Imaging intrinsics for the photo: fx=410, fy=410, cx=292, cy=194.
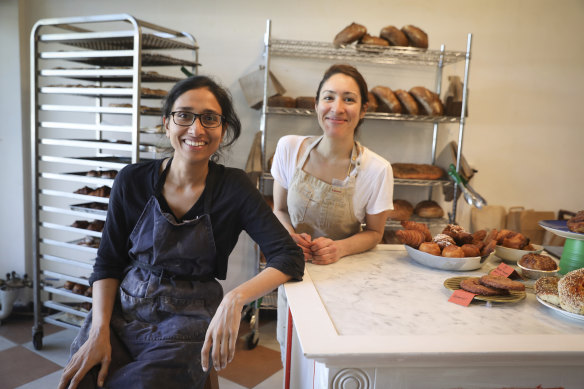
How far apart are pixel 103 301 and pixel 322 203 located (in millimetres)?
971

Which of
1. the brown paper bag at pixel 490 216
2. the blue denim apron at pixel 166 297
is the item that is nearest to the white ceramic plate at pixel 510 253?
the blue denim apron at pixel 166 297

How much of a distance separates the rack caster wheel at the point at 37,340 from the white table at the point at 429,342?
2178 mm

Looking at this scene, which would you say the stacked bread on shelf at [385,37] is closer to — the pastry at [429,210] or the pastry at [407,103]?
the pastry at [407,103]

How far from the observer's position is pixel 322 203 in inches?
73.8

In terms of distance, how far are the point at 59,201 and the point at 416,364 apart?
126 inches

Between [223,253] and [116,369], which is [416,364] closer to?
[223,253]

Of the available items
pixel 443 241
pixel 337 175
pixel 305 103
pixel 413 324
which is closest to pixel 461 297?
pixel 413 324

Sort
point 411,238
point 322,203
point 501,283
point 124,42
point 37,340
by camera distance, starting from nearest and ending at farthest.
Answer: point 501,283 → point 411,238 → point 322,203 → point 124,42 → point 37,340

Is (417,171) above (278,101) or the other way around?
the other way around

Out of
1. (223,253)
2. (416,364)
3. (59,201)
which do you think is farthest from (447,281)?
(59,201)

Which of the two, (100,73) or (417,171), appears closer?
(100,73)

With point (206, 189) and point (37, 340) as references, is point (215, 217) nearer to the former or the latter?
point (206, 189)

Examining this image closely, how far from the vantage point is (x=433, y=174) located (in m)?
3.07

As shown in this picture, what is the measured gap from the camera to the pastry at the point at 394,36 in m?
2.89
